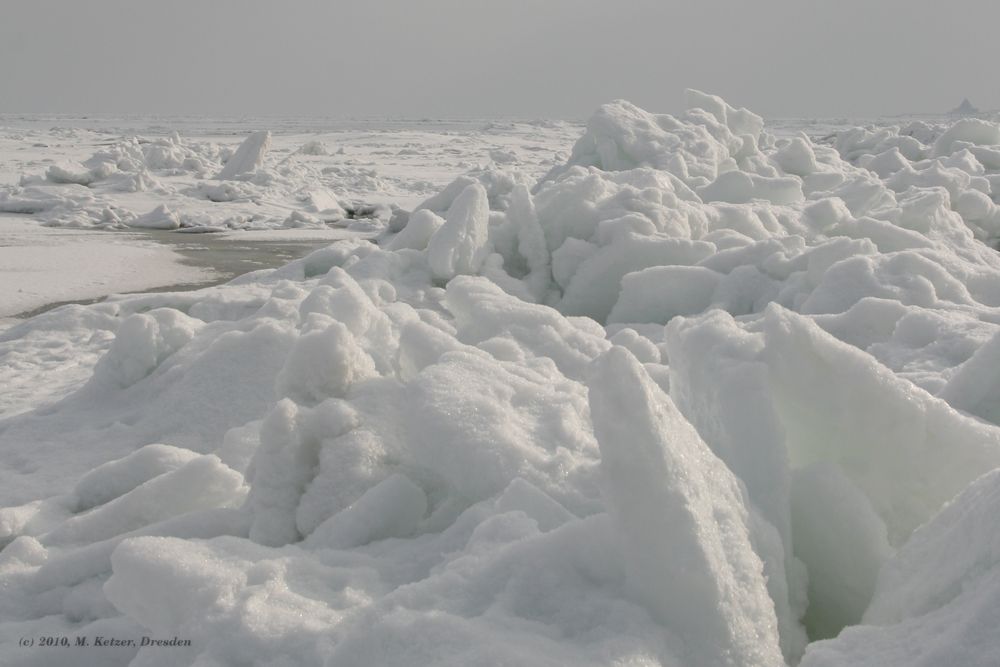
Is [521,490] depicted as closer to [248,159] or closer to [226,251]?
[226,251]

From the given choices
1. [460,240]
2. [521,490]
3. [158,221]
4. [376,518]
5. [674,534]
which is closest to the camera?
[674,534]

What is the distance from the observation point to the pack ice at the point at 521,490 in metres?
1.48

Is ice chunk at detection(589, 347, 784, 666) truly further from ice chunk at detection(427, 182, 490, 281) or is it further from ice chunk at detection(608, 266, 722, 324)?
ice chunk at detection(427, 182, 490, 281)

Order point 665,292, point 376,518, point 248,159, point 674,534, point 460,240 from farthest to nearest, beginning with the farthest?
point 248,159 → point 460,240 → point 665,292 → point 376,518 → point 674,534

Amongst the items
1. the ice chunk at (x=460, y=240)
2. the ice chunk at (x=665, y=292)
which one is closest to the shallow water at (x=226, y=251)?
the ice chunk at (x=460, y=240)

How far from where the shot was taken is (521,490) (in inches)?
77.4

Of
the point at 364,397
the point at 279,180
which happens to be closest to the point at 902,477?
the point at 364,397

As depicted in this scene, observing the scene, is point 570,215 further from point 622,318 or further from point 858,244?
point 858,244

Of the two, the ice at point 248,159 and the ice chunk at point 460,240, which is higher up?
the ice chunk at point 460,240

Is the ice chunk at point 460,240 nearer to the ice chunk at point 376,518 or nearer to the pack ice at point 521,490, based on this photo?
the pack ice at point 521,490

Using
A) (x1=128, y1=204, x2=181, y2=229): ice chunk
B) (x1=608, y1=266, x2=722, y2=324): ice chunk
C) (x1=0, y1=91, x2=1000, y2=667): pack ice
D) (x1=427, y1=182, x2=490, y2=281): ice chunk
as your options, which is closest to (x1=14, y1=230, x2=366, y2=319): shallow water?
(x1=128, y1=204, x2=181, y2=229): ice chunk

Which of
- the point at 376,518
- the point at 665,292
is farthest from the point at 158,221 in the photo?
the point at 376,518

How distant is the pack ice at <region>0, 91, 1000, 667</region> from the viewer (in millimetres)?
1483

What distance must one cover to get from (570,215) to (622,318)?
4.28ft
